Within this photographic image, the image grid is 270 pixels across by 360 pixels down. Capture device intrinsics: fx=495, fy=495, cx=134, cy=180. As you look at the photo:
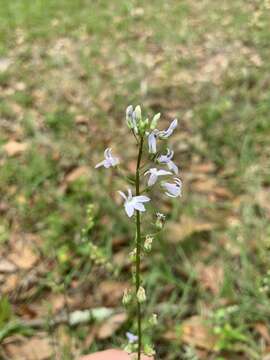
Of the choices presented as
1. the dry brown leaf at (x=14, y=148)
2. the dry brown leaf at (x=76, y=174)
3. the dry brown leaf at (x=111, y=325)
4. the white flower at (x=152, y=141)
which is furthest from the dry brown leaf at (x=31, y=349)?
the dry brown leaf at (x=14, y=148)

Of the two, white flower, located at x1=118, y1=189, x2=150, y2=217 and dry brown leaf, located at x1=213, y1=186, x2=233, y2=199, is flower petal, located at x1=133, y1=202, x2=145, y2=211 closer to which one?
white flower, located at x1=118, y1=189, x2=150, y2=217

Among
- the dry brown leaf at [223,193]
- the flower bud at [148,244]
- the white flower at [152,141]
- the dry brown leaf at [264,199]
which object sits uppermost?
the white flower at [152,141]

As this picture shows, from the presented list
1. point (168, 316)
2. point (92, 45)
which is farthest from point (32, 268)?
point (92, 45)

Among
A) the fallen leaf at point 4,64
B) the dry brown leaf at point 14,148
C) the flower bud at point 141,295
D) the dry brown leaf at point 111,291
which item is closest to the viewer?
the flower bud at point 141,295

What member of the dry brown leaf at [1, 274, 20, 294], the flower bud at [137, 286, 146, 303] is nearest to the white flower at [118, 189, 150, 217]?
the flower bud at [137, 286, 146, 303]

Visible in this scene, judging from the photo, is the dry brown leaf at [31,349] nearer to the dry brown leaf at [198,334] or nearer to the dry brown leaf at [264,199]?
the dry brown leaf at [198,334]

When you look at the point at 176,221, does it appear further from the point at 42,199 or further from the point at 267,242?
the point at 42,199
